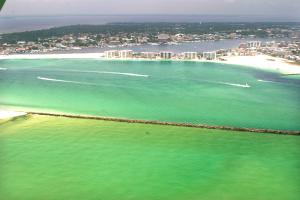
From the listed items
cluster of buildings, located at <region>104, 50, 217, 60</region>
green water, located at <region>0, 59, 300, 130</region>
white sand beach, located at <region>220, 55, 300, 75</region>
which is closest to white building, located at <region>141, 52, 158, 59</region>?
cluster of buildings, located at <region>104, 50, 217, 60</region>

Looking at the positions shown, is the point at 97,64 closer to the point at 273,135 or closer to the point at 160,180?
the point at 273,135

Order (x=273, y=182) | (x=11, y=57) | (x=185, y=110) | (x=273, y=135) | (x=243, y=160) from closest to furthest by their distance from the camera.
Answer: (x=273, y=182), (x=243, y=160), (x=273, y=135), (x=185, y=110), (x=11, y=57)

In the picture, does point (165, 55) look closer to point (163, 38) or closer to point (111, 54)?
point (111, 54)

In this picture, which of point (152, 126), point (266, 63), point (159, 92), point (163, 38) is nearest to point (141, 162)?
point (152, 126)

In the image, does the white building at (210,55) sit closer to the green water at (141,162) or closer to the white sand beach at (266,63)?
the white sand beach at (266,63)

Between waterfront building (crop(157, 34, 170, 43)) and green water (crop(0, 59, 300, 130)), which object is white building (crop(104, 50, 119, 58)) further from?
waterfront building (crop(157, 34, 170, 43))

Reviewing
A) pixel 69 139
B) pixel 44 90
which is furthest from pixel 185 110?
pixel 44 90
